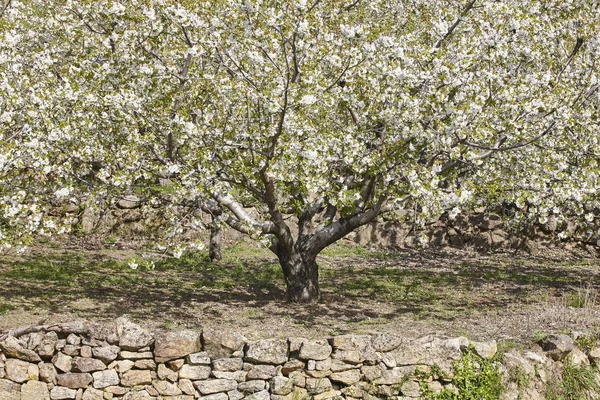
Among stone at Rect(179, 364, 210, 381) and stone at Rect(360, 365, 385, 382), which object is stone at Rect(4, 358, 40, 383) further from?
stone at Rect(360, 365, 385, 382)

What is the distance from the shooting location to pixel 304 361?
29.1ft

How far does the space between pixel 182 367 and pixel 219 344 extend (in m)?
0.57

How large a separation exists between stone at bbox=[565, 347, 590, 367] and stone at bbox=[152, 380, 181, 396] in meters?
5.68

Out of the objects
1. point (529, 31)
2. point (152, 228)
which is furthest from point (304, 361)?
point (152, 228)

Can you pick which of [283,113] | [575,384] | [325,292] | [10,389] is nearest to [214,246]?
[325,292]

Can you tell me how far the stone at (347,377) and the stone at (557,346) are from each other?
2.96 metres

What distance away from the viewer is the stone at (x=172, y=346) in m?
8.72

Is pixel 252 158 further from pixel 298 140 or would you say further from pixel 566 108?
pixel 566 108

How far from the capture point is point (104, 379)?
8.73m

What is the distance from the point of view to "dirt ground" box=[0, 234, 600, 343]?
11.0 metres

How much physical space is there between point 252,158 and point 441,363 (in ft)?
13.5

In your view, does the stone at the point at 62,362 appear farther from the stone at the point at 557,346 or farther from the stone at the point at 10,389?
the stone at the point at 557,346

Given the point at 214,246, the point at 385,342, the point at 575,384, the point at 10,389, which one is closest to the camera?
the point at 10,389

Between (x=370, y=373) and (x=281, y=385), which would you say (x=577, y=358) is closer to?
(x=370, y=373)
